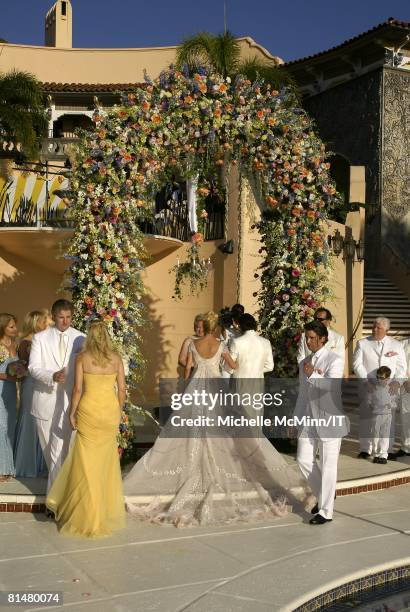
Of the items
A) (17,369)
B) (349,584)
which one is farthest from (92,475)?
(17,369)

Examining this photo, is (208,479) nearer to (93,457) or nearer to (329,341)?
(93,457)

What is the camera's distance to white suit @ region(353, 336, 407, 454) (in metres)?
10.1

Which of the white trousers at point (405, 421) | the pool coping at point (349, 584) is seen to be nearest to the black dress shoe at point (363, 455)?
the white trousers at point (405, 421)

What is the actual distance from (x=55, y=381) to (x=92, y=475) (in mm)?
1132

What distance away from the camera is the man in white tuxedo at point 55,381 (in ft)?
23.9

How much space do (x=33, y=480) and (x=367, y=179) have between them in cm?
2020

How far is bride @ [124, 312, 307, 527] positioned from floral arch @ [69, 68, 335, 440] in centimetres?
148

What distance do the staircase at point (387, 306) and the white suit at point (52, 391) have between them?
14.9 meters

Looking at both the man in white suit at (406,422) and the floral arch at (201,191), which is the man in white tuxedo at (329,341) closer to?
the floral arch at (201,191)

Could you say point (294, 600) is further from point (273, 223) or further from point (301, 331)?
point (273, 223)

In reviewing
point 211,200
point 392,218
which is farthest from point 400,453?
point 392,218

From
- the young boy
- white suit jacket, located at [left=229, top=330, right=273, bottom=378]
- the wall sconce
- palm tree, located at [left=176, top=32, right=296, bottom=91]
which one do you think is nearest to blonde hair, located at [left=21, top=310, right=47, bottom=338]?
white suit jacket, located at [left=229, top=330, right=273, bottom=378]

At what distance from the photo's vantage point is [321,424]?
706 cm

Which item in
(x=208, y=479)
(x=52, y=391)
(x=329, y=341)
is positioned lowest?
(x=208, y=479)
